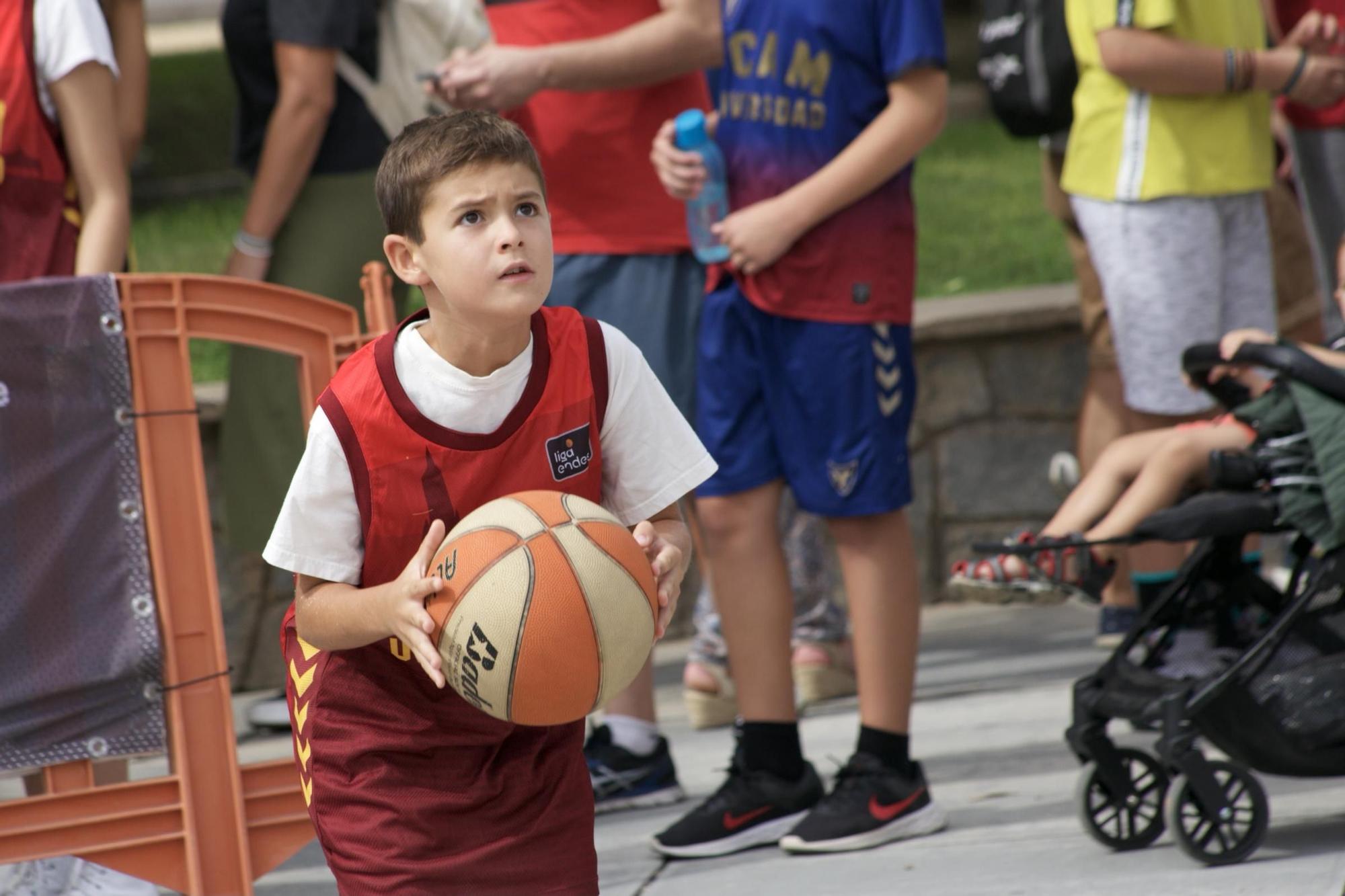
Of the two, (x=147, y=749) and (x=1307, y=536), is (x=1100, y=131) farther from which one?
(x=147, y=749)

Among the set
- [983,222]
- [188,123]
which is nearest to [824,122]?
[983,222]

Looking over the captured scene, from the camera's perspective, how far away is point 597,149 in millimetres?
4789

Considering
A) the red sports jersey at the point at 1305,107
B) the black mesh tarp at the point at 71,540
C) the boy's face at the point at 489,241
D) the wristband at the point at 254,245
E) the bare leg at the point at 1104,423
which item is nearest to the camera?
the boy's face at the point at 489,241

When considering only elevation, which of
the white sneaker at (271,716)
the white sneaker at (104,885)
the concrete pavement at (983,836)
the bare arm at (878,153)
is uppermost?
the bare arm at (878,153)

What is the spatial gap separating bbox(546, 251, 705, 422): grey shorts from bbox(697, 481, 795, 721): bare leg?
0.46 m

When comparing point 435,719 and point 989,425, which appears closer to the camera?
point 435,719

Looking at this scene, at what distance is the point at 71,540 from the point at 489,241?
137cm

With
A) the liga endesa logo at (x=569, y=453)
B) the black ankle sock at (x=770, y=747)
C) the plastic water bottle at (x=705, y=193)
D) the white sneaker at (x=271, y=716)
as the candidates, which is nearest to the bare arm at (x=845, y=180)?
the plastic water bottle at (x=705, y=193)

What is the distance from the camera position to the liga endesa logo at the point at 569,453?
3.05 m

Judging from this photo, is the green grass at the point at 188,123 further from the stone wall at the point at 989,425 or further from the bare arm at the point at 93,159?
the bare arm at the point at 93,159

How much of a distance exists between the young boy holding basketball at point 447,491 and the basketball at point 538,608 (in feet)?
0.15

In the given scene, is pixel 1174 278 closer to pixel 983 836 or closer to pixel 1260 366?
pixel 1260 366

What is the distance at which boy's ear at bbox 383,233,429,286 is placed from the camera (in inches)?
118

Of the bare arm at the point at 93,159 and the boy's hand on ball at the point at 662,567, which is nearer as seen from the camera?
the boy's hand on ball at the point at 662,567
